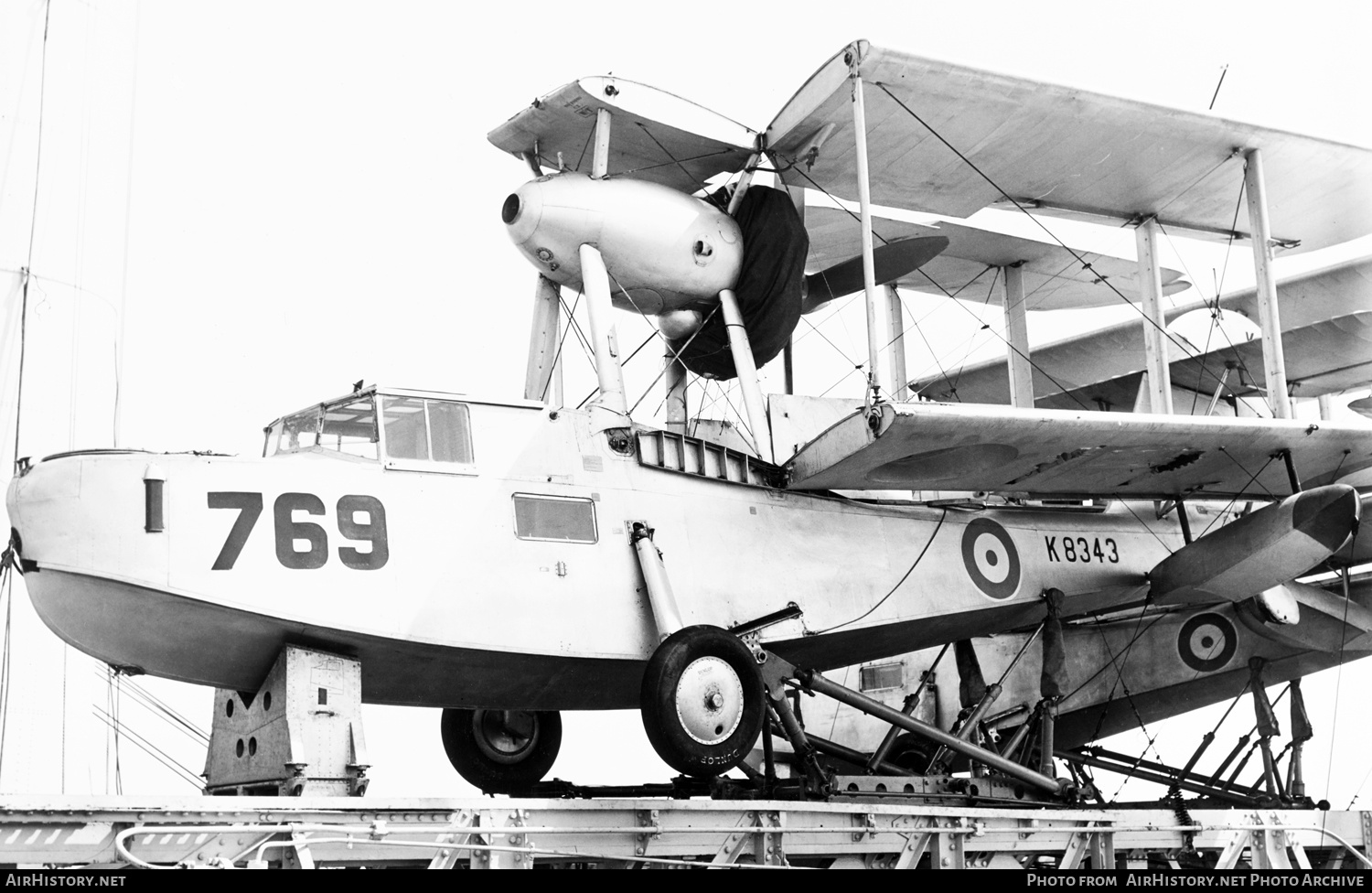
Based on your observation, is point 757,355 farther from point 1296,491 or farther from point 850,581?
point 1296,491

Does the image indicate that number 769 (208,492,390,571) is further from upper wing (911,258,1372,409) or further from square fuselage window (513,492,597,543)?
upper wing (911,258,1372,409)

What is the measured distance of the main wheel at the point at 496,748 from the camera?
43.5 ft

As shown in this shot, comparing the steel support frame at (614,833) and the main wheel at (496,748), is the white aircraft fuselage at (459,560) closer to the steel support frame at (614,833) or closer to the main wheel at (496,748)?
the steel support frame at (614,833)

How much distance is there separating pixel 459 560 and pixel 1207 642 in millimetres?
9449

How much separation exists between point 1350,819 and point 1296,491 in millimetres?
3189

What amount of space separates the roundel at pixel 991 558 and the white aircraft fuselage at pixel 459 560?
0.03m

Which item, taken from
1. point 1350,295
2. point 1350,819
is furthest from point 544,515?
point 1350,295

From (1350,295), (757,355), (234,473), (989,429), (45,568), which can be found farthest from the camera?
(1350,295)

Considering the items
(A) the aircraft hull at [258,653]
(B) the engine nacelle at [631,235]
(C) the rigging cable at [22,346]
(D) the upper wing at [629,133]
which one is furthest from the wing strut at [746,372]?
(C) the rigging cable at [22,346]

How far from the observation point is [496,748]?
13375 millimetres

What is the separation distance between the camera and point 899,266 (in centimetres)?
1472

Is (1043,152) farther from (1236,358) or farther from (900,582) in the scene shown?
(900,582)

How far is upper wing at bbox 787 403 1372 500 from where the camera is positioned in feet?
38.1
